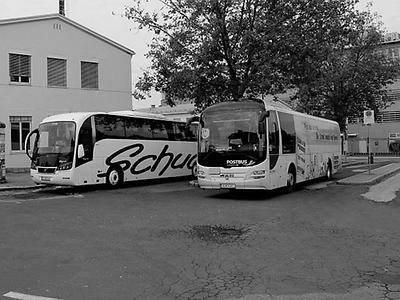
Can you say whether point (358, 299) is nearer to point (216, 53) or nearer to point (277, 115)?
point (277, 115)

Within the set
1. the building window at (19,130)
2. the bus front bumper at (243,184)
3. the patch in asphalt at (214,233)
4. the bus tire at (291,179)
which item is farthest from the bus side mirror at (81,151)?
the building window at (19,130)

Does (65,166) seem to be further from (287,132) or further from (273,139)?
(287,132)

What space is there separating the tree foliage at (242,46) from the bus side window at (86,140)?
432 centimetres

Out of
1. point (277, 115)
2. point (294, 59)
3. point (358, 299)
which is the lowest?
point (358, 299)

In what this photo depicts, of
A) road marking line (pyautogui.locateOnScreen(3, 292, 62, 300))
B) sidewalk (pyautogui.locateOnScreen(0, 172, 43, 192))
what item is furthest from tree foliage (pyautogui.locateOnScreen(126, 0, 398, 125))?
road marking line (pyautogui.locateOnScreen(3, 292, 62, 300))

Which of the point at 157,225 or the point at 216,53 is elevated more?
the point at 216,53

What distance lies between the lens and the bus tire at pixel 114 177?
18.0 metres

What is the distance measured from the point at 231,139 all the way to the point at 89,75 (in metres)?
17.4

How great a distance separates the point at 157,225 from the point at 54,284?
4.14 m

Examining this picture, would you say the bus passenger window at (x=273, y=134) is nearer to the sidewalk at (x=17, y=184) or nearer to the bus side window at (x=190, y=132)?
the bus side window at (x=190, y=132)

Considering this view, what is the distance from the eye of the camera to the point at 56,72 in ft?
90.4

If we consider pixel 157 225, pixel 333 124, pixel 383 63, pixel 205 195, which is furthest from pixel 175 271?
pixel 383 63

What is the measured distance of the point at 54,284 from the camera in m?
5.62

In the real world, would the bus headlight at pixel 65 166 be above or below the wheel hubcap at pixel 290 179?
above
